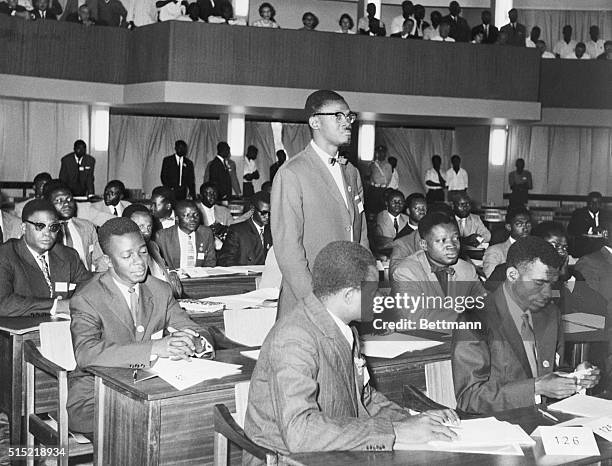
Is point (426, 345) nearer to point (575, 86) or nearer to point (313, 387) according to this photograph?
point (313, 387)

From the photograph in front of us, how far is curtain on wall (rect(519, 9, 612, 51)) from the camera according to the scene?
61.3 ft

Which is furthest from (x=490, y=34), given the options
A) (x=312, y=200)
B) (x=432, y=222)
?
(x=312, y=200)

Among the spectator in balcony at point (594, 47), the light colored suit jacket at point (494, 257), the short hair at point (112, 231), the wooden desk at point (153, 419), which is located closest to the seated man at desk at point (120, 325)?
the short hair at point (112, 231)

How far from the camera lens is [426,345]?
14.7ft

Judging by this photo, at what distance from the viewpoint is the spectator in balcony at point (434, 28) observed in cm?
1466

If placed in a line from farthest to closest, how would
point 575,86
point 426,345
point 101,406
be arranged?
1. point 575,86
2. point 426,345
3. point 101,406

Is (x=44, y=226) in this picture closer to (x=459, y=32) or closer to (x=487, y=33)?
(x=459, y=32)

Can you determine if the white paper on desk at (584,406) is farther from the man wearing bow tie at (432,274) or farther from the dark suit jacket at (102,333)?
the man wearing bow tie at (432,274)

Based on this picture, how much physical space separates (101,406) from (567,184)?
16.0m

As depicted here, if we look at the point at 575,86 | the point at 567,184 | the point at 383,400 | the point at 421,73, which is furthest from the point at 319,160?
the point at 567,184

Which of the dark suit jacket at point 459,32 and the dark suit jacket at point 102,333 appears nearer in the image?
the dark suit jacket at point 102,333

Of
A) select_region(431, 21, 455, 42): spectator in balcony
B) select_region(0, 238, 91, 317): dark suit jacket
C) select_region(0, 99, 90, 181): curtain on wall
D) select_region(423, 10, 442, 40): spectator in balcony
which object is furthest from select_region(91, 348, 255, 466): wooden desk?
select_region(423, 10, 442, 40): spectator in balcony

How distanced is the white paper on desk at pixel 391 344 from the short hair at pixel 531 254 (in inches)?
34.8

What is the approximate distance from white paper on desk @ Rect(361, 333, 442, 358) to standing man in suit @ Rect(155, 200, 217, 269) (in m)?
3.52
